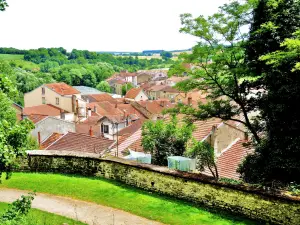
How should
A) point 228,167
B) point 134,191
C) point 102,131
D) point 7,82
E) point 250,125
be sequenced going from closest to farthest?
point 7,82
point 134,191
point 250,125
point 228,167
point 102,131

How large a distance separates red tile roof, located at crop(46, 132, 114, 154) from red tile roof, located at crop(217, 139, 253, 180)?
7.70m

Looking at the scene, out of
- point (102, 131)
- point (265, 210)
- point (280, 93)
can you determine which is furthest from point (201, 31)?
point (102, 131)

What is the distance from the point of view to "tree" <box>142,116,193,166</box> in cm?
1677

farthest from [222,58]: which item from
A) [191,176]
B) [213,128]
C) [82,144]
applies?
[82,144]

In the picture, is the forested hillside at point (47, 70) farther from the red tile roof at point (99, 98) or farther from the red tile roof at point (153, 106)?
the red tile roof at point (99, 98)

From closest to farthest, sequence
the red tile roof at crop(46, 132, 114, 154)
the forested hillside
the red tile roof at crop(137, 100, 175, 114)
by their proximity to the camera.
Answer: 1. the red tile roof at crop(46, 132, 114, 154)
2. the red tile roof at crop(137, 100, 175, 114)
3. the forested hillside

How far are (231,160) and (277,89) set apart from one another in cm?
782

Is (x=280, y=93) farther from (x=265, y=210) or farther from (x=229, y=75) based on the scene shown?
(x=265, y=210)

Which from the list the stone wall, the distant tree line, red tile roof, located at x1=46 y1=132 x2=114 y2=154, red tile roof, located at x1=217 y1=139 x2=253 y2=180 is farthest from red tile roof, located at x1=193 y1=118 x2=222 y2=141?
the distant tree line

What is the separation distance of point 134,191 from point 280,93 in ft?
21.0

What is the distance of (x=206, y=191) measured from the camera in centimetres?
1145

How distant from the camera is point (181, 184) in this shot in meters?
12.0

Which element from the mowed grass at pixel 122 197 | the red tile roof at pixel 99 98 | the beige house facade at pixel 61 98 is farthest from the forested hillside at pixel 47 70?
the mowed grass at pixel 122 197

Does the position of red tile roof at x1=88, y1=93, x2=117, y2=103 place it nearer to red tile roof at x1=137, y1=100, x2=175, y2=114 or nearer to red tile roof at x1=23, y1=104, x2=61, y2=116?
red tile roof at x1=137, y1=100, x2=175, y2=114
